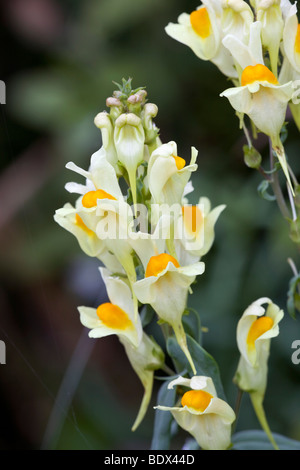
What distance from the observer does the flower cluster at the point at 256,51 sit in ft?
2.45

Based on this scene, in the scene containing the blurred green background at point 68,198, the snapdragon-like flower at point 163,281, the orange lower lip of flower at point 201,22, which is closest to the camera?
the snapdragon-like flower at point 163,281

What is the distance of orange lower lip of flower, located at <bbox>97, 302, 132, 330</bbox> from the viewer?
79 cm

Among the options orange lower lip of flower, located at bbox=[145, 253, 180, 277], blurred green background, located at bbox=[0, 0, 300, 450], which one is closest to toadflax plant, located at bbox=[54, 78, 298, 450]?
orange lower lip of flower, located at bbox=[145, 253, 180, 277]

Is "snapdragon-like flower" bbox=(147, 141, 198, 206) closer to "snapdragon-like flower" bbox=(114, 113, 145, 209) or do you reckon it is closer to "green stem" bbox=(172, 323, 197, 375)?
"snapdragon-like flower" bbox=(114, 113, 145, 209)

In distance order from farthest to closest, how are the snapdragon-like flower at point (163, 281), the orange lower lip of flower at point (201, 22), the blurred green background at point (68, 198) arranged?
the blurred green background at point (68, 198) < the orange lower lip of flower at point (201, 22) < the snapdragon-like flower at point (163, 281)

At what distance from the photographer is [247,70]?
74 centimetres

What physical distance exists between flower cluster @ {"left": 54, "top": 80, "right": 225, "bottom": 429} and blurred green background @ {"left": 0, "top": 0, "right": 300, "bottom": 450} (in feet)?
1.74

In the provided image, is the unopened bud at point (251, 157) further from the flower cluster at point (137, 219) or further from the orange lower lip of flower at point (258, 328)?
the orange lower lip of flower at point (258, 328)

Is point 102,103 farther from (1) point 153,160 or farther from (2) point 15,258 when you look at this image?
(1) point 153,160

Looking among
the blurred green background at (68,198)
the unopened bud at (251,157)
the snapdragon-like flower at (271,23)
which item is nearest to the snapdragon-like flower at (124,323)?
the unopened bud at (251,157)

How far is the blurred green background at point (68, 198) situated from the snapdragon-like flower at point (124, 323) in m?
0.49

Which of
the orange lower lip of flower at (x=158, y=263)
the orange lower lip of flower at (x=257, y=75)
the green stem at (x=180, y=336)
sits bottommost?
the green stem at (x=180, y=336)

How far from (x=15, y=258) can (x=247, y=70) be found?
1017 millimetres

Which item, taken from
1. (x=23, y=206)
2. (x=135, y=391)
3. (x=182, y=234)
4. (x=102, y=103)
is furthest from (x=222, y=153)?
(x=182, y=234)
